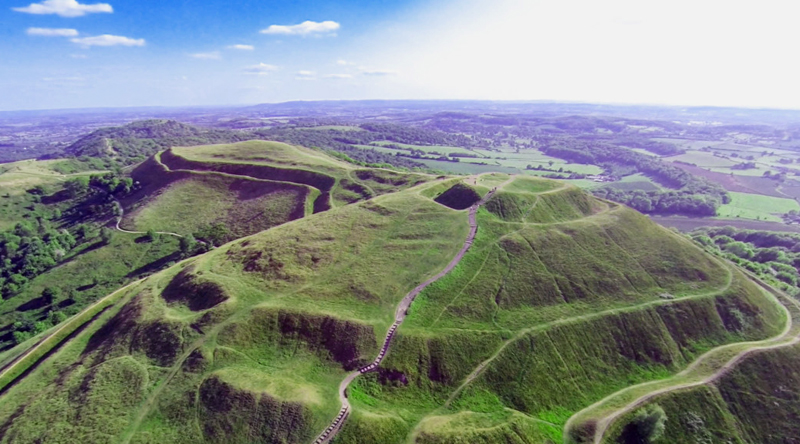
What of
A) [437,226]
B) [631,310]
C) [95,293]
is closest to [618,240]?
[631,310]

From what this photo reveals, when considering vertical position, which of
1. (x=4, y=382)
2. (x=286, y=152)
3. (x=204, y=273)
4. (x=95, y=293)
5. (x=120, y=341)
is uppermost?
(x=286, y=152)

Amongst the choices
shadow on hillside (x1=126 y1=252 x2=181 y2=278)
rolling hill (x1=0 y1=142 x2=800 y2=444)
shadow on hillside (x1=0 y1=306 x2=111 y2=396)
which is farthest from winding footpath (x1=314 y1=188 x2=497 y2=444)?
shadow on hillside (x1=126 y1=252 x2=181 y2=278)

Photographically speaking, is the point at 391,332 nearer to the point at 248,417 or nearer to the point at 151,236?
the point at 248,417

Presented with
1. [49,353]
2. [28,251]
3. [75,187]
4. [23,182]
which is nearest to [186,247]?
[49,353]

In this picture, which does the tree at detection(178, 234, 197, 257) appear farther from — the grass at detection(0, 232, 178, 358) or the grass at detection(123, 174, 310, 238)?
the grass at detection(123, 174, 310, 238)

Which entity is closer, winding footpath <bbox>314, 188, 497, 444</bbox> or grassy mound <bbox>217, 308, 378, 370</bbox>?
winding footpath <bbox>314, 188, 497, 444</bbox>

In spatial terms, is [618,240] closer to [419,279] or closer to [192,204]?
[419,279]

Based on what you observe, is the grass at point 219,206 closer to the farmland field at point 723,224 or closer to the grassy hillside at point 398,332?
the grassy hillside at point 398,332
